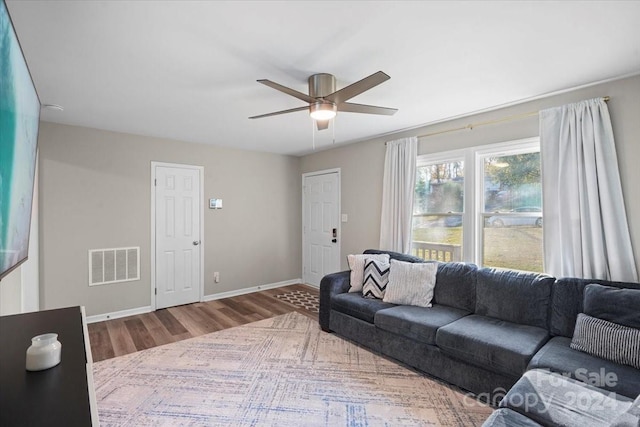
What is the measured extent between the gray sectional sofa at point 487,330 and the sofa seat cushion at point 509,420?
0.04 feet

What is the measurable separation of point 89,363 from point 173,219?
354 centimetres

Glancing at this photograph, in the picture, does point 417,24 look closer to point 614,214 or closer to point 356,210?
point 614,214

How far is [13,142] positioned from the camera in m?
1.15

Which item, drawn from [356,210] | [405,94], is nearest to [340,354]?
[356,210]

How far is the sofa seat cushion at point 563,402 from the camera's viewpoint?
1396 mm

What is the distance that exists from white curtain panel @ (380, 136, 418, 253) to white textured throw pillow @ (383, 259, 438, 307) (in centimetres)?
66

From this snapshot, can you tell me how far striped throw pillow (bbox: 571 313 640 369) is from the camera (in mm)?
1823

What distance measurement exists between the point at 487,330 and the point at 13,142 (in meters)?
2.96

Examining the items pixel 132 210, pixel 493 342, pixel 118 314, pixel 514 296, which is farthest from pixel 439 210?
pixel 118 314

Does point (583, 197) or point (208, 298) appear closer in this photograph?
point (583, 197)

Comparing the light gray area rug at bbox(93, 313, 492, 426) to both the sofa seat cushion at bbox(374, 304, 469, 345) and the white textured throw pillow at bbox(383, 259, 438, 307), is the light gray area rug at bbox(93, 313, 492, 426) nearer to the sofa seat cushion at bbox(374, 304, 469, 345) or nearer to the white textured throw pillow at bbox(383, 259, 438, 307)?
the sofa seat cushion at bbox(374, 304, 469, 345)

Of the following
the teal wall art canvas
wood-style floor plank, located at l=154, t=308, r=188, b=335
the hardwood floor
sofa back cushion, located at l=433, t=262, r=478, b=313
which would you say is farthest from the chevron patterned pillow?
the teal wall art canvas

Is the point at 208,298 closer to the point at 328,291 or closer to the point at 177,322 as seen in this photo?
the point at 177,322

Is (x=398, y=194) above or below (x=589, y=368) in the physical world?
above
